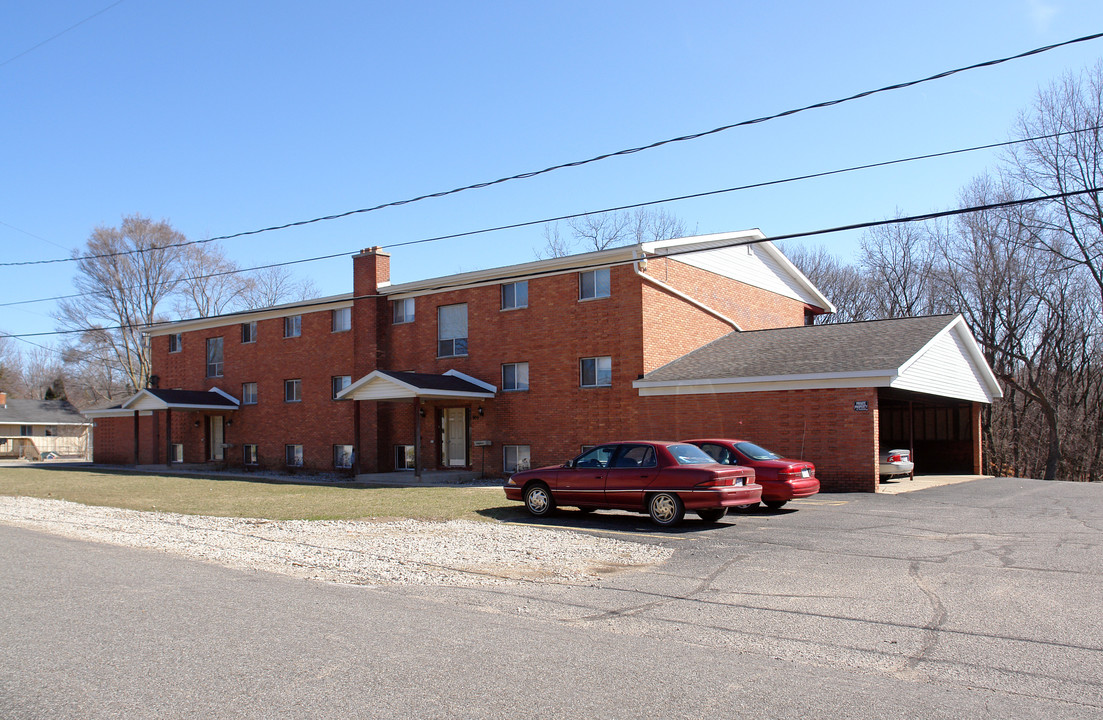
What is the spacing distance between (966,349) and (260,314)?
27.0 m

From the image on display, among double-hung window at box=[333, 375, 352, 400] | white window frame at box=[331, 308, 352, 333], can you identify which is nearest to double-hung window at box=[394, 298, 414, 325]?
white window frame at box=[331, 308, 352, 333]

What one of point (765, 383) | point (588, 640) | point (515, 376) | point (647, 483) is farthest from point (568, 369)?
point (588, 640)

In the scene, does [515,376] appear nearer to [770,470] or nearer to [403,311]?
[403,311]

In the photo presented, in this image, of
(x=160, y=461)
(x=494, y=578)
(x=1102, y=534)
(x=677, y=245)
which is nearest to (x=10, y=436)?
(x=160, y=461)

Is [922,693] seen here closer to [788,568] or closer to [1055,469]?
[788,568]

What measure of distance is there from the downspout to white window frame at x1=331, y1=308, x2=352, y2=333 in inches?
514

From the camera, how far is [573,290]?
1015 inches

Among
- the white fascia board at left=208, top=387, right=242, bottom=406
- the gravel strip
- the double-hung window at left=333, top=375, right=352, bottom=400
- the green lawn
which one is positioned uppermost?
the double-hung window at left=333, top=375, right=352, bottom=400

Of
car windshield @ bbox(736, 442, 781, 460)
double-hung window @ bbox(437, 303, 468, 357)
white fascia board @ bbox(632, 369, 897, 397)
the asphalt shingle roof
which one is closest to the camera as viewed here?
car windshield @ bbox(736, 442, 781, 460)

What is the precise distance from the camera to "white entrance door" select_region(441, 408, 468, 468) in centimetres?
2881

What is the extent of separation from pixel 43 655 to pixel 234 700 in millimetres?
2014

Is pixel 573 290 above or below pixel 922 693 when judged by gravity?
above

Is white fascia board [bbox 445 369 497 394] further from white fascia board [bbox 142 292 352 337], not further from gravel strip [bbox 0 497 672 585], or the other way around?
gravel strip [bbox 0 497 672 585]

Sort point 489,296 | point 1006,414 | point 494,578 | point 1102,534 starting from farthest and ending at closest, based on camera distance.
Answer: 1. point 1006,414
2. point 489,296
3. point 1102,534
4. point 494,578
